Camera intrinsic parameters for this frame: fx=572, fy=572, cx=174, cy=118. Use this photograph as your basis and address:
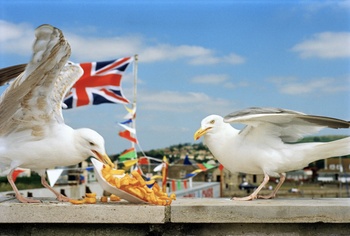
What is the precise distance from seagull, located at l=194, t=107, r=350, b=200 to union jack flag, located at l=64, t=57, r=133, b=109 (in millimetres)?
13070

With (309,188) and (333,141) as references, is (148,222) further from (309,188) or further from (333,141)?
(309,188)

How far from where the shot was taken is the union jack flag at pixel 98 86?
62.4 ft

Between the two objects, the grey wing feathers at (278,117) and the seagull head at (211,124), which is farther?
the seagull head at (211,124)

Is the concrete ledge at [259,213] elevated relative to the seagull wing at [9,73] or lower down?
lower down

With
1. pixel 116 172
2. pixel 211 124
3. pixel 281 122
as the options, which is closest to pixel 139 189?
pixel 116 172

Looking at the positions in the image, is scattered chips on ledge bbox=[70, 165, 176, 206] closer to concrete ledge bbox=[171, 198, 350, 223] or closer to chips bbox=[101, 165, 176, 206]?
chips bbox=[101, 165, 176, 206]

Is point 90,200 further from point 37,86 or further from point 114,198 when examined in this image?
point 37,86

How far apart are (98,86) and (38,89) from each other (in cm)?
1408

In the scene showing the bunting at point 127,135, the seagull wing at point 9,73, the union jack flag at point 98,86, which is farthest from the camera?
the bunting at point 127,135

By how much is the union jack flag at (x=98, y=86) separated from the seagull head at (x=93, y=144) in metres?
13.2

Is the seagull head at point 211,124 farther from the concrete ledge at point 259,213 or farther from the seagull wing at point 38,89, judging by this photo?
the seagull wing at point 38,89

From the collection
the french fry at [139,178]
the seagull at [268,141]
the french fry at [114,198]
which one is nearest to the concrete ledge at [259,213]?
the french fry at [139,178]

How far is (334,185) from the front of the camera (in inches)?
2923

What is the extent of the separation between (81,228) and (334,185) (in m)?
72.8
